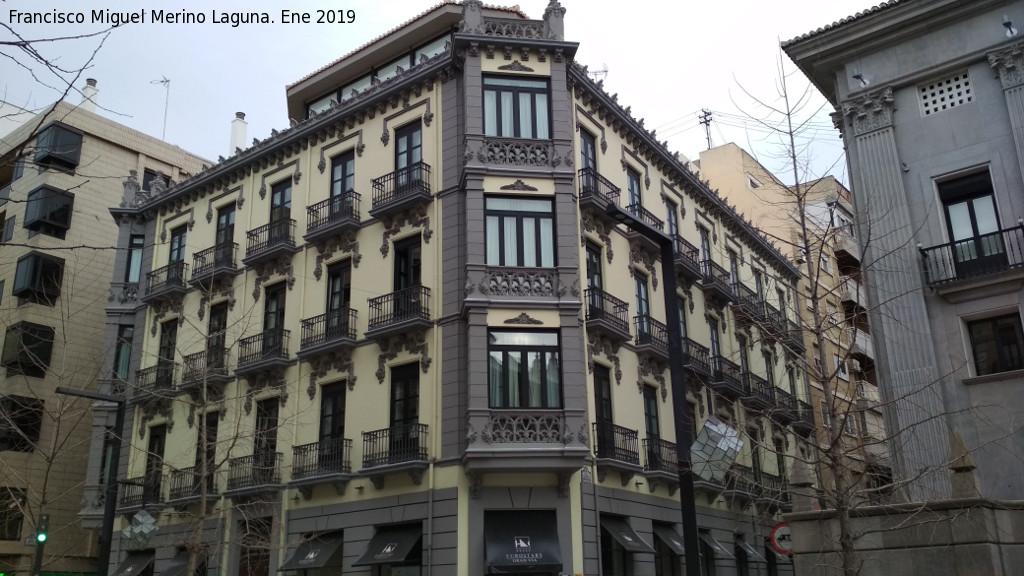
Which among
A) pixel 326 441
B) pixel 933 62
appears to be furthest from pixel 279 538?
pixel 933 62

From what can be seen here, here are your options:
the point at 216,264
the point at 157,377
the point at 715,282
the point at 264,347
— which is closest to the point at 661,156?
the point at 715,282

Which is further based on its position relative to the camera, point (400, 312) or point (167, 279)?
point (167, 279)

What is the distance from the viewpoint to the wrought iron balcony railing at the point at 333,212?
2752 cm

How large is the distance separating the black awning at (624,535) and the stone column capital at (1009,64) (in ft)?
48.6

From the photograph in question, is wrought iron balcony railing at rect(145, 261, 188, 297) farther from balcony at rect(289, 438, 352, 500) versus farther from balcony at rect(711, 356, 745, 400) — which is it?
balcony at rect(711, 356, 745, 400)

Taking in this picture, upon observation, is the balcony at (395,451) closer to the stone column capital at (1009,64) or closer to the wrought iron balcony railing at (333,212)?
the wrought iron balcony railing at (333,212)

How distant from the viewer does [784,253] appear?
4478cm

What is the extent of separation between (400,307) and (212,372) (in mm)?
7535

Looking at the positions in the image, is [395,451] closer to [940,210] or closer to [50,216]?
[940,210]

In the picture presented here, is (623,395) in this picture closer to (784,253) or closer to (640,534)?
(640,534)

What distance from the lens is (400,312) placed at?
83.1 feet

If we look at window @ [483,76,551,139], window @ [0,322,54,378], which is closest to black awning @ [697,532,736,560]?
window @ [483,76,551,139]

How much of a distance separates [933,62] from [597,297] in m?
10.8

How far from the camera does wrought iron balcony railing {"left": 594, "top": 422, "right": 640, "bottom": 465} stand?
24.6 metres
